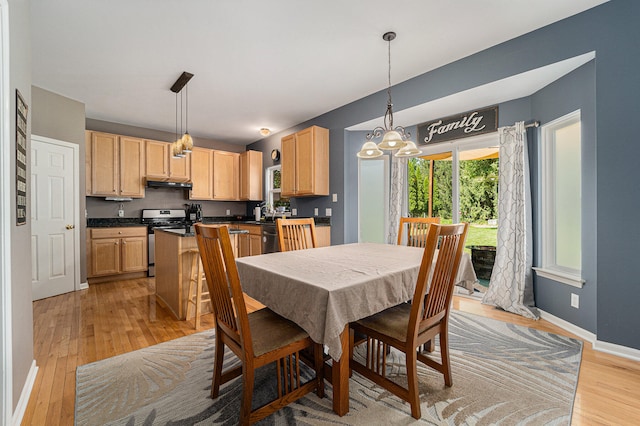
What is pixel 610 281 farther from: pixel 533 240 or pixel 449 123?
pixel 449 123

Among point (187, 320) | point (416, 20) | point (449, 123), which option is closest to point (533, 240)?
point (449, 123)

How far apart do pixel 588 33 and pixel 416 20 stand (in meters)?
1.31

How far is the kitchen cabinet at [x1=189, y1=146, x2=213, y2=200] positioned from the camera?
5.51 meters

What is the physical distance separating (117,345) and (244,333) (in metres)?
1.76

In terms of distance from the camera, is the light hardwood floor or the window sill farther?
the window sill

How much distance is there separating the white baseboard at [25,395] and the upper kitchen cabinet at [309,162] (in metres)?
3.29

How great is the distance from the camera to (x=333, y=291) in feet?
4.21

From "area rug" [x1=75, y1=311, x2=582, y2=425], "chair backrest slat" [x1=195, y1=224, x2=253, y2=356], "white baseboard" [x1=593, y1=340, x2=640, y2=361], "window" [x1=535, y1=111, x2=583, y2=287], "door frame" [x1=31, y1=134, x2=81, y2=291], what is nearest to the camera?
"chair backrest slat" [x1=195, y1=224, x2=253, y2=356]

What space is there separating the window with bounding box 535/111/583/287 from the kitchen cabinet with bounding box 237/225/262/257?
12.5 feet

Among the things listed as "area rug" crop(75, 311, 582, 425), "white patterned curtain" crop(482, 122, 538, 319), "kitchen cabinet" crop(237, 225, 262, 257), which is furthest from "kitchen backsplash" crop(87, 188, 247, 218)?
"white patterned curtain" crop(482, 122, 538, 319)

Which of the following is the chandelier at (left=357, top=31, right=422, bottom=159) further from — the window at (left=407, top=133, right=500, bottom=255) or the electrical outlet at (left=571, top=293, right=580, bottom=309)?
the electrical outlet at (left=571, top=293, right=580, bottom=309)

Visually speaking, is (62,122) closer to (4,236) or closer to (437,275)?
(4,236)

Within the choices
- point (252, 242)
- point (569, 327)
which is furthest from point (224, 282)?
point (252, 242)

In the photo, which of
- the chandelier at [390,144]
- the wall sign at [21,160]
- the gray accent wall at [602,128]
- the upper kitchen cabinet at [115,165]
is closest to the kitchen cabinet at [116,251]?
the upper kitchen cabinet at [115,165]
